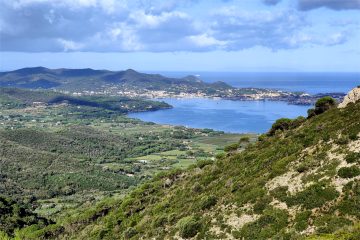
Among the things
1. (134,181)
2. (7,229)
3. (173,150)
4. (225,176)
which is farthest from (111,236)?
(173,150)

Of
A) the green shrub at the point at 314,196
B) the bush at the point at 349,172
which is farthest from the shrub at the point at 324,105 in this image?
the green shrub at the point at 314,196

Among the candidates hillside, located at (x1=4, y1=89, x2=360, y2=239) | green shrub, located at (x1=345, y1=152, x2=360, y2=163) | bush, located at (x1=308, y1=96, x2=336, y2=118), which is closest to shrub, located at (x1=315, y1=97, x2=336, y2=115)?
bush, located at (x1=308, y1=96, x2=336, y2=118)

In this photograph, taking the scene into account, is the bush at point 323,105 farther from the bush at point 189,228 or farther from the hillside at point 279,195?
the bush at point 189,228

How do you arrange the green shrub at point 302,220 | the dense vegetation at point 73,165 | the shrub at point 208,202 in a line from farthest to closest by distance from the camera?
the dense vegetation at point 73,165
the shrub at point 208,202
the green shrub at point 302,220

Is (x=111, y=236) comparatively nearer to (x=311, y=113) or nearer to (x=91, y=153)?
(x=311, y=113)

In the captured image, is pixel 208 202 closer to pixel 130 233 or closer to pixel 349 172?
pixel 130 233

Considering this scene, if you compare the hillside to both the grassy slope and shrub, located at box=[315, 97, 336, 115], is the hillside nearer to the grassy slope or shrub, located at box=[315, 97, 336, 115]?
the grassy slope
